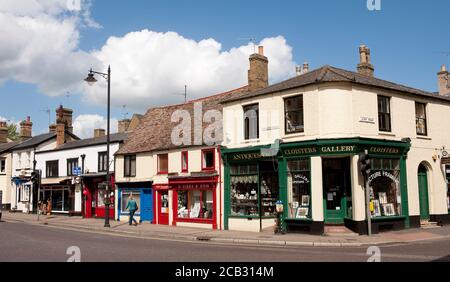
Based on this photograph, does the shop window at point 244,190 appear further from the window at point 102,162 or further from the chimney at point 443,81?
the chimney at point 443,81

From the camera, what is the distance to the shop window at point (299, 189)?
20.2 metres

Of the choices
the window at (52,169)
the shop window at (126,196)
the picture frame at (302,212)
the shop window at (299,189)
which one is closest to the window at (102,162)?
the shop window at (126,196)

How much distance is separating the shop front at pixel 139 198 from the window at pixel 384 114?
14190 millimetres

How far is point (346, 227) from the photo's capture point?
19.7 m

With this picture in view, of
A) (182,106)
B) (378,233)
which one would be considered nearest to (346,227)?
(378,233)

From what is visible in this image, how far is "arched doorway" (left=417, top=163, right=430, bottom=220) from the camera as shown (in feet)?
73.9

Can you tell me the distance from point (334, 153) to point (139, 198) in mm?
14260

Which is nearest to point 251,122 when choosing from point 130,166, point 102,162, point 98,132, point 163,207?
point 163,207

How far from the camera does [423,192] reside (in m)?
22.7

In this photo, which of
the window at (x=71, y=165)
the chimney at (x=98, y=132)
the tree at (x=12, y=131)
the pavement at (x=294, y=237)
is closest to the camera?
the pavement at (x=294, y=237)

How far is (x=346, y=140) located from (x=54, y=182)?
2658 centimetres

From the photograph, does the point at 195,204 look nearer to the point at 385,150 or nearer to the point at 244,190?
the point at 244,190

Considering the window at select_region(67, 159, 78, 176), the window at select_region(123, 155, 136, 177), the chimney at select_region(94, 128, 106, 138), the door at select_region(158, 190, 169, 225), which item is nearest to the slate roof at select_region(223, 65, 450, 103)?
the door at select_region(158, 190, 169, 225)
